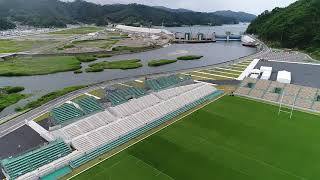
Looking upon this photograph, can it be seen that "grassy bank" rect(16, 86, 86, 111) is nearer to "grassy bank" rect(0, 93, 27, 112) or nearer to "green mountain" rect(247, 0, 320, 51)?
"grassy bank" rect(0, 93, 27, 112)

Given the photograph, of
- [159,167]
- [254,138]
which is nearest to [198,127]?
[254,138]

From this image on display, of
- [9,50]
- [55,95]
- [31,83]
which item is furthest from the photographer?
[9,50]

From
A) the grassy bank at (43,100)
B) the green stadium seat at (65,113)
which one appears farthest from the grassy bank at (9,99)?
the green stadium seat at (65,113)

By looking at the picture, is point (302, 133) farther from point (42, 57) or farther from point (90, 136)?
point (42, 57)

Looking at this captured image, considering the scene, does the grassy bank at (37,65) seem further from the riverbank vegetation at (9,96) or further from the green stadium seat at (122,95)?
the green stadium seat at (122,95)

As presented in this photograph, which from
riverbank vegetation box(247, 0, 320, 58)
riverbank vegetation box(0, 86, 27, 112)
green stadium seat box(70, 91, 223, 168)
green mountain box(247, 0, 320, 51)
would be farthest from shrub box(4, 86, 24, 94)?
green mountain box(247, 0, 320, 51)
